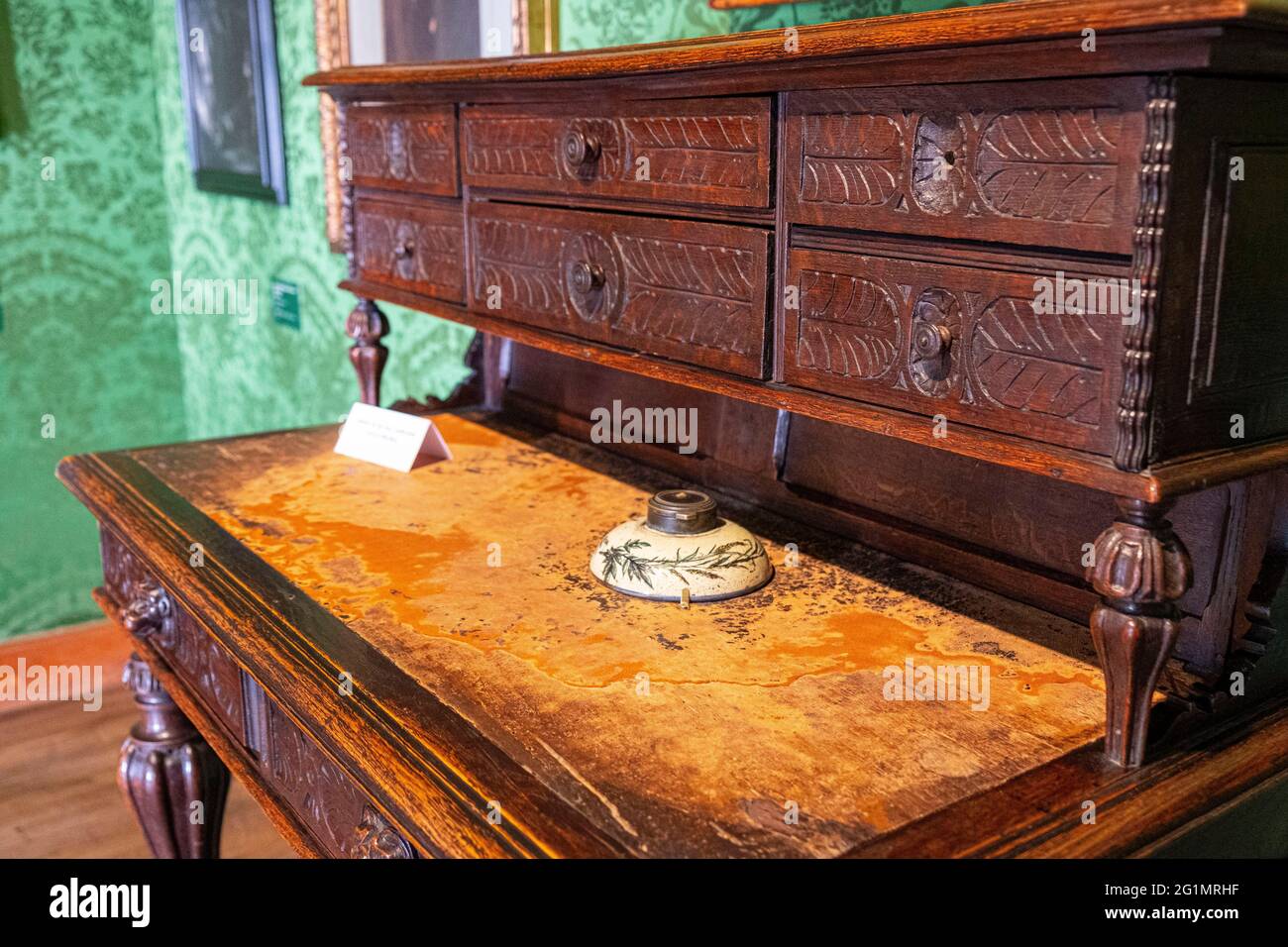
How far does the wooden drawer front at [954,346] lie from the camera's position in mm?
983

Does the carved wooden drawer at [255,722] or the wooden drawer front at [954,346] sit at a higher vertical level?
the wooden drawer front at [954,346]

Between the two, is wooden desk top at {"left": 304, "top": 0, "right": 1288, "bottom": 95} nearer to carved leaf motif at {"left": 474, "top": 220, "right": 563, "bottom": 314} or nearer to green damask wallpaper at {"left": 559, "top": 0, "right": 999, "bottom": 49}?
carved leaf motif at {"left": 474, "top": 220, "right": 563, "bottom": 314}

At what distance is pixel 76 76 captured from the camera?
12.5 ft

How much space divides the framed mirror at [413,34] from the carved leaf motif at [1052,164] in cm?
146

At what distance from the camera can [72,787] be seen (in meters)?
3.20

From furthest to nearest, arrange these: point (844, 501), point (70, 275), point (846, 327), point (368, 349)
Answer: point (70, 275), point (368, 349), point (844, 501), point (846, 327)

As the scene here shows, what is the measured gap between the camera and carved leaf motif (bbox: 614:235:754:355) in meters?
1.32

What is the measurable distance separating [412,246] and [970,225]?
1170mm

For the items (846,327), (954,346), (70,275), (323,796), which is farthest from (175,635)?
(70,275)

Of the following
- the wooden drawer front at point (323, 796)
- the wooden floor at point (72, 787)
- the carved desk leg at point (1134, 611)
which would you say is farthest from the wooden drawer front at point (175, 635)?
the wooden floor at point (72, 787)

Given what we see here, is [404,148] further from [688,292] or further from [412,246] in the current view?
[688,292]

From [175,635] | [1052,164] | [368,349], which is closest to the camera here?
[1052,164]

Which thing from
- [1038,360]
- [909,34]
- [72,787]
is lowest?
[72,787]

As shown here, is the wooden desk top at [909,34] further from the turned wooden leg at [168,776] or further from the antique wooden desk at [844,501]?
the turned wooden leg at [168,776]
